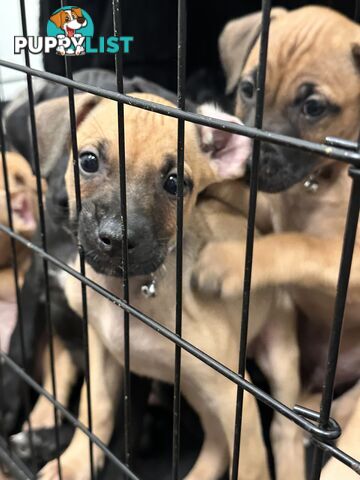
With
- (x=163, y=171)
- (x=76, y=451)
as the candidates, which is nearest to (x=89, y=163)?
(x=163, y=171)

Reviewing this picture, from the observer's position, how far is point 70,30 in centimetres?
105

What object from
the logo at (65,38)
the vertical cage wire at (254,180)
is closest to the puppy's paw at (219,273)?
the vertical cage wire at (254,180)

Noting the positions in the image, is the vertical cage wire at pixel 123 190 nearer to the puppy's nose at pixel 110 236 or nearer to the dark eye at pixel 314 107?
the puppy's nose at pixel 110 236

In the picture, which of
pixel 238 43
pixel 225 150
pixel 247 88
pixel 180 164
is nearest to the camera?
pixel 180 164

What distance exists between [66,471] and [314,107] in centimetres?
100

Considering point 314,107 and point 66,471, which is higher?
point 314,107

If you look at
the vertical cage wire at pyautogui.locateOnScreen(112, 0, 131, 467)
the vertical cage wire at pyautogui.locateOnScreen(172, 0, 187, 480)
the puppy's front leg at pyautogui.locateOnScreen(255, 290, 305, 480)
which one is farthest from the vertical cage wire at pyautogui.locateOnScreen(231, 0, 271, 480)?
the puppy's front leg at pyautogui.locateOnScreen(255, 290, 305, 480)

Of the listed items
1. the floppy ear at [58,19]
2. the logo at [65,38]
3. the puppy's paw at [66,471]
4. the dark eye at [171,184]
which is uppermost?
the floppy ear at [58,19]

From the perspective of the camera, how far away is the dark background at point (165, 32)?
2.08 m

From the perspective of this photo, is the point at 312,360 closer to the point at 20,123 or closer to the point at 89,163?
the point at 89,163

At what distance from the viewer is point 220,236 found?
126cm

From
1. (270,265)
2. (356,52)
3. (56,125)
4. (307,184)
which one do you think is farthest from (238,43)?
(270,265)

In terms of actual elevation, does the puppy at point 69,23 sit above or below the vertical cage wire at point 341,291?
above

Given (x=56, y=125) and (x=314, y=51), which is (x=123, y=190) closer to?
(x=56, y=125)
